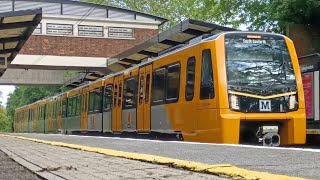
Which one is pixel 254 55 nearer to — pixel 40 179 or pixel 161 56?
pixel 161 56

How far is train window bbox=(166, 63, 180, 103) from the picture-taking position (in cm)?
1457

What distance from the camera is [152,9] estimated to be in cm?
5291

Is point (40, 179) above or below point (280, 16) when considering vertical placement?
below

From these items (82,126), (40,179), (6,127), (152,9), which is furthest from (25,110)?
(6,127)

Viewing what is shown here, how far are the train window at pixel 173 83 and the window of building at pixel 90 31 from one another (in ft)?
70.4

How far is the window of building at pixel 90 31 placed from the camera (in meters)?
35.8

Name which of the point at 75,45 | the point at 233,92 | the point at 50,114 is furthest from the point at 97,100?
the point at 50,114

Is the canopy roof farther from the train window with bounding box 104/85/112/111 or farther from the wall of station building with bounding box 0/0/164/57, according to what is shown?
the wall of station building with bounding box 0/0/164/57

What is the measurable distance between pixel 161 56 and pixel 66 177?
10.1 meters

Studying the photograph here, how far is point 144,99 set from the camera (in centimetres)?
1711

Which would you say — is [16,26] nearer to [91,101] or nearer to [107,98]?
[107,98]

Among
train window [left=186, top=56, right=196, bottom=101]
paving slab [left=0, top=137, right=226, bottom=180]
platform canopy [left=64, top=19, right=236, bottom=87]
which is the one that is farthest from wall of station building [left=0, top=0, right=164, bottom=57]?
paving slab [left=0, top=137, right=226, bottom=180]

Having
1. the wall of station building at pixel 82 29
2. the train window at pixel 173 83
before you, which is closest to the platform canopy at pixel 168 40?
the train window at pixel 173 83

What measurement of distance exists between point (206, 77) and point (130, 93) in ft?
21.2
